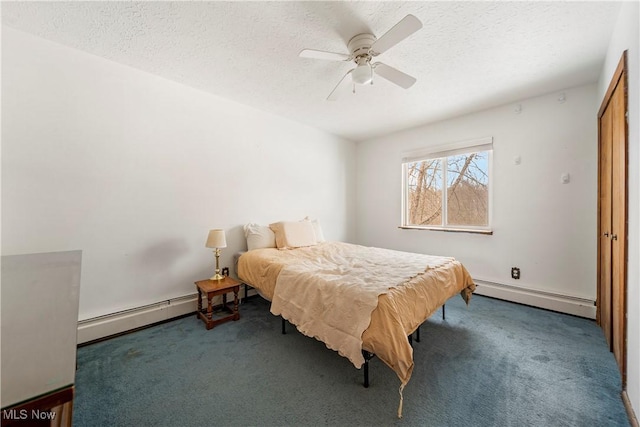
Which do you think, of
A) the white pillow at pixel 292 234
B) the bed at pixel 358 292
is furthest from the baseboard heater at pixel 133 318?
the white pillow at pixel 292 234

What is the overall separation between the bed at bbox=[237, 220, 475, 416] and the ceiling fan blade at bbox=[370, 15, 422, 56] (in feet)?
5.28

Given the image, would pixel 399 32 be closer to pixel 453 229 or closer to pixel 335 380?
pixel 335 380

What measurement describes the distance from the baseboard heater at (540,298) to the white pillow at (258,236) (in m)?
2.79

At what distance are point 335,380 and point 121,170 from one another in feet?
8.41

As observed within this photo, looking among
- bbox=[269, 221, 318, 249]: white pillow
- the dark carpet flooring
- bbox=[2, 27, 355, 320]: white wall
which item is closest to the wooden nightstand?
the dark carpet flooring

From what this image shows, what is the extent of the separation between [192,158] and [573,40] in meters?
3.57

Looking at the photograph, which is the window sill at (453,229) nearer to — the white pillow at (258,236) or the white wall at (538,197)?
the white wall at (538,197)

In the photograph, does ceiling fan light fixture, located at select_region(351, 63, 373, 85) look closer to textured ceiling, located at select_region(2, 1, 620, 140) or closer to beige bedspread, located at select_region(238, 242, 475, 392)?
textured ceiling, located at select_region(2, 1, 620, 140)

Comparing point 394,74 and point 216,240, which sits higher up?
point 394,74

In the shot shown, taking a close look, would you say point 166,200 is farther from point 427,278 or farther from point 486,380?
point 486,380

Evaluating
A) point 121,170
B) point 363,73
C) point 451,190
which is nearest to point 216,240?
point 121,170

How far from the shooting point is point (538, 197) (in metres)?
2.85

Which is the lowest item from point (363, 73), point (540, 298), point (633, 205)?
point (540, 298)

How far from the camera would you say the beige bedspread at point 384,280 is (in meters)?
1.40
